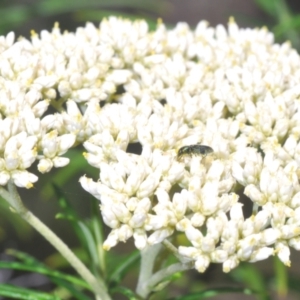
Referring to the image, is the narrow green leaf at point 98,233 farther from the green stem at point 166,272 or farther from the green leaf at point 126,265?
the green stem at point 166,272

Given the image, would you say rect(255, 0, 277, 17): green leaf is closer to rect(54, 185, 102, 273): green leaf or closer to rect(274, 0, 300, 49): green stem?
rect(274, 0, 300, 49): green stem

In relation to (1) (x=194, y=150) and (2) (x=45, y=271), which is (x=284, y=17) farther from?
(2) (x=45, y=271)

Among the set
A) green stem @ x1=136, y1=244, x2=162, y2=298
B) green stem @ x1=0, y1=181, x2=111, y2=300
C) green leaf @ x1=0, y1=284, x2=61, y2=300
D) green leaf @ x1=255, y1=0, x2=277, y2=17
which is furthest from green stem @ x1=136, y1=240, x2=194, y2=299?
green leaf @ x1=255, y1=0, x2=277, y2=17

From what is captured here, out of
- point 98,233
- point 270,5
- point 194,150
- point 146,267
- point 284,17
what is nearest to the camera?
point 194,150

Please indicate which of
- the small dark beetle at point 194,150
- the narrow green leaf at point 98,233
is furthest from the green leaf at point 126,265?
the small dark beetle at point 194,150

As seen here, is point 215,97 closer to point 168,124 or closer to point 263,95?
point 263,95

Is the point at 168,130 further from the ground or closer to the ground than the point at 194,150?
further from the ground

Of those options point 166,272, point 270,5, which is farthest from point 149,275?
point 270,5
